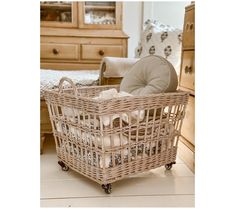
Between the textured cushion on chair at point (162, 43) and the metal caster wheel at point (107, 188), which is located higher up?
the textured cushion on chair at point (162, 43)

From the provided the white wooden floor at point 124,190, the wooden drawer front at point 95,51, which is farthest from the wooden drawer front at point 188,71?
the wooden drawer front at point 95,51

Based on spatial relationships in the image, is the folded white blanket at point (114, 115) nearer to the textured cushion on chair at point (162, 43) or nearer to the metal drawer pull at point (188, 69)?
the metal drawer pull at point (188, 69)

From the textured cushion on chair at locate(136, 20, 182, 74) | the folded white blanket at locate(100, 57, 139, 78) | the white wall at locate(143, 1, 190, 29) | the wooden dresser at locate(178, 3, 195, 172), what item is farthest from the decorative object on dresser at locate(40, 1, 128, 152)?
the wooden dresser at locate(178, 3, 195, 172)

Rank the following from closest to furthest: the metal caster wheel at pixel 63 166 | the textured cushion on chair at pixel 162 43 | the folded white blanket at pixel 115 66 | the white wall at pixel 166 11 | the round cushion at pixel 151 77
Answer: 1. the round cushion at pixel 151 77
2. the metal caster wheel at pixel 63 166
3. the folded white blanket at pixel 115 66
4. the textured cushion on chair at pixel 162 43
5. the white wall at pixel 166 11

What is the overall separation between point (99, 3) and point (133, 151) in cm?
176

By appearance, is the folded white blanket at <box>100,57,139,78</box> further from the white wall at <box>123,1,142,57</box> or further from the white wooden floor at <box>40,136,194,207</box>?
Result: the white wall at <box>123,1,142,57</box>

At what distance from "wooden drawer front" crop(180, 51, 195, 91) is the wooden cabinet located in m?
0.94

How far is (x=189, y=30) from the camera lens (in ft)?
5.24

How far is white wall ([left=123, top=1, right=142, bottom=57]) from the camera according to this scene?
279 cm

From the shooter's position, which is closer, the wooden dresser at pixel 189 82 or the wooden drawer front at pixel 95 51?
the wooden dresser at pixel 189 82

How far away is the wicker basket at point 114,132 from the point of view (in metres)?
1.15

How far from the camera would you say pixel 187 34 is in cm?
163
